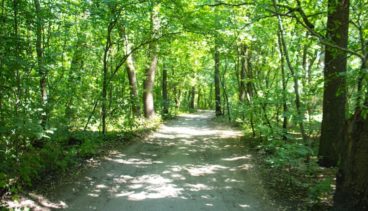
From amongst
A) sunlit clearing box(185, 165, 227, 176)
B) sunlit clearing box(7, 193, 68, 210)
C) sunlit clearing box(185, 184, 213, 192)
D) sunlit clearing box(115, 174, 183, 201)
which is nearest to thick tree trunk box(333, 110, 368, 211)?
sunlit clearing box(185, 184, 213, 192)

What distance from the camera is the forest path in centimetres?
578

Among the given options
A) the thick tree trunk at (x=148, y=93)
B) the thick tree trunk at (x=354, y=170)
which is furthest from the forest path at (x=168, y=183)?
the thick tree trunk at (x=148, y=93)

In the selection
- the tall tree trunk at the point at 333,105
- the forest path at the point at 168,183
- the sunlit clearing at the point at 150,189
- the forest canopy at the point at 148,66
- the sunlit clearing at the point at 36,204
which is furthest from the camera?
the tall tree trunk at the point at 333,105

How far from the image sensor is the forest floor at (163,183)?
5719 millimetres

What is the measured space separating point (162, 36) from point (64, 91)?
4.62 m

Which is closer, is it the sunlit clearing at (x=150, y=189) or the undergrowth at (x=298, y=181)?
the undergrowth at (x=298, y=181)

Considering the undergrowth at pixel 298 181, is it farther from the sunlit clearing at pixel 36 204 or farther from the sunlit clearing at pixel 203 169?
the sunlit clearing at pixel 36 204

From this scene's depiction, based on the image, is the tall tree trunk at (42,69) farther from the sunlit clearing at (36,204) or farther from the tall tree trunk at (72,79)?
the sunlit clearing at (36,204)

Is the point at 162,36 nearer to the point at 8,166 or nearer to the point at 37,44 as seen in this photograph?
the point at 37,44

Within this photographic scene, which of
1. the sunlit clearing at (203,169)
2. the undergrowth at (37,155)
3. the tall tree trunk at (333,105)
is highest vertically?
the tall tree trunk at (333,105)

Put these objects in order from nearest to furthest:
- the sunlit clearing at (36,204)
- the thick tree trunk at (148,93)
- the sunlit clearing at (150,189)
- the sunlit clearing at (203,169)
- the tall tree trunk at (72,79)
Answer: the sunlit clearing at (36,204)
the sunlit clearing at (150,189)
the sunlit clearing at (203,169)
the tall tree trunk at (72,79)
the thick tree trunk at (148,93)

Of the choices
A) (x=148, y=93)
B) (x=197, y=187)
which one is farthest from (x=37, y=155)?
(x=148, y=93)

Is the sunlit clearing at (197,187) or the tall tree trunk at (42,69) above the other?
the tall tree trunk at (42,69)

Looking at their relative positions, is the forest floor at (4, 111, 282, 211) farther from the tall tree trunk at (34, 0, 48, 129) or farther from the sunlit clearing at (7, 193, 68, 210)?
the tall tree trunk at (34, 0, 48, 129)
